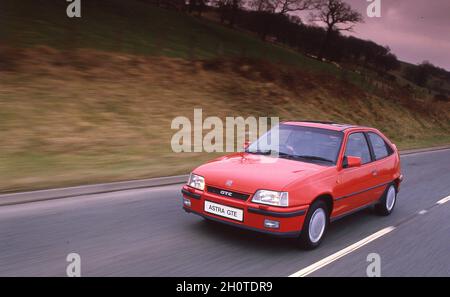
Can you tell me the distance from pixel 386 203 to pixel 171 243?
4027mm

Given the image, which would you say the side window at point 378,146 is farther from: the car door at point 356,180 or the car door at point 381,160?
the car door at point 356,180

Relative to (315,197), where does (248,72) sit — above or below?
above

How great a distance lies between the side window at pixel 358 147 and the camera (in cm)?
678

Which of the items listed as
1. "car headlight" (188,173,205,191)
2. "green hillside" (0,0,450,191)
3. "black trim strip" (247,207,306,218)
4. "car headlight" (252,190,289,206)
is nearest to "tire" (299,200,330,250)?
"black trim strip" (247,207,306,218)

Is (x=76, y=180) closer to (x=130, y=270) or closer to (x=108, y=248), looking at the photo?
(x=108, y=248)

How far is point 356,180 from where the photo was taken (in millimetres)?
6668

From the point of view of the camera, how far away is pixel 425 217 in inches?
314

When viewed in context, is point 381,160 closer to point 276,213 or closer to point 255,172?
point 255,172

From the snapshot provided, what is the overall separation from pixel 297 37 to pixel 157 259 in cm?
6097

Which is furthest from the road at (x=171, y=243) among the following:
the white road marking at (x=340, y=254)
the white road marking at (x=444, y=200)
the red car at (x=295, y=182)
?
the white road marking at (x=444, y=200)

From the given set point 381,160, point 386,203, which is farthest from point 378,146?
point 386,203

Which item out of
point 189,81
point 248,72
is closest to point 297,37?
point 248,72

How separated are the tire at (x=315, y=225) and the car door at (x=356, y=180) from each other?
0.33 m

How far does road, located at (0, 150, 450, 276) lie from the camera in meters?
4.93
